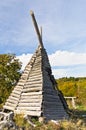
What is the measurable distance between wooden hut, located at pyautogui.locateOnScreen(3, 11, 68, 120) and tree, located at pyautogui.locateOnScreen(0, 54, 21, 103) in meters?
6.46

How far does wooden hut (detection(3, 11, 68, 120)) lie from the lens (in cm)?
2062

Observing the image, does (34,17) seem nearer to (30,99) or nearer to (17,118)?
(30,99)

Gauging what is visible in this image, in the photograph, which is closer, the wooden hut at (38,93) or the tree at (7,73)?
the wooden hut at (38,93)

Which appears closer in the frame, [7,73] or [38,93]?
[38,93]

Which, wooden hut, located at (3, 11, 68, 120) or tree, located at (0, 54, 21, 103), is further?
tree, located at (0, 54, 21, 103)

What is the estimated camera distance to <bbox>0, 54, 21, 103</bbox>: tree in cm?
2970

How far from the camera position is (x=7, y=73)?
29.7 metres

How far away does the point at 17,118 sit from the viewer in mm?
19203

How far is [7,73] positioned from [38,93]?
9.19 metres

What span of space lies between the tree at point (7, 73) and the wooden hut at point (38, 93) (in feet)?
21.2

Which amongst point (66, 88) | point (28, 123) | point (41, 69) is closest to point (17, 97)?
point (41, 69)

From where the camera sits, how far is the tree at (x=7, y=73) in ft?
97.5

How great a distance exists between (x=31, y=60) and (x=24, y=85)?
197 centimetres

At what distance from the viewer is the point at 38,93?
829 inches
